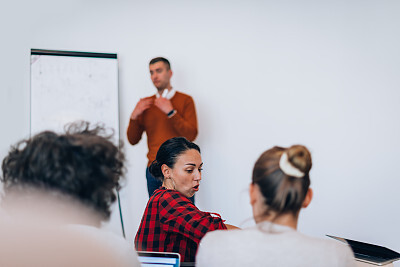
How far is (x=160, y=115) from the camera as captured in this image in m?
3.16

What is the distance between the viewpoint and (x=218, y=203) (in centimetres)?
353

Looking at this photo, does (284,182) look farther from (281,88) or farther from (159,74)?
(281,88)

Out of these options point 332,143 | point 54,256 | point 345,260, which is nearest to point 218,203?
point 332,143

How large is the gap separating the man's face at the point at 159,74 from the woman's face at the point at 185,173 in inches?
50.2

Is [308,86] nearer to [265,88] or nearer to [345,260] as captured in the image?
[265,88]

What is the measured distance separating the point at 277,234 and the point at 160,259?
Answer: 304mm

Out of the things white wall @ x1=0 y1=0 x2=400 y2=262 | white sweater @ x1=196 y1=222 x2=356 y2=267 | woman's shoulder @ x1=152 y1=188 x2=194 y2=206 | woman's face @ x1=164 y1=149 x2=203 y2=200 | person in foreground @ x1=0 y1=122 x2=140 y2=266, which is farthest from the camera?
white wall @ x1=0 y1=0 x2=400 y2=262

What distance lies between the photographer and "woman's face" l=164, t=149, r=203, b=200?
1962 mm

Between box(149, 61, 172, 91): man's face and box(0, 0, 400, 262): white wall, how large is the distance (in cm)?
28

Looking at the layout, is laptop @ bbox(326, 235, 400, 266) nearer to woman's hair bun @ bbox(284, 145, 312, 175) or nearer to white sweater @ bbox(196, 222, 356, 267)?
white sweater @ bbox(196, 222, 356, 267)

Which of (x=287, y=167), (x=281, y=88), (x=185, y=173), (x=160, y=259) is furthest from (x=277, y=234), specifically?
(x=281, y=88)

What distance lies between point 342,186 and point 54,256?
3166 millimetres

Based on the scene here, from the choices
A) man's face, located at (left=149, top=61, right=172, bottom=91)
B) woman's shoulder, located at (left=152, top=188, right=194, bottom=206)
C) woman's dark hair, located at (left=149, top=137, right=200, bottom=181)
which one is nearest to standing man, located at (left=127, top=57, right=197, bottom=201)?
man's face, located at (left=149, top=61, right=172, bottom=91)

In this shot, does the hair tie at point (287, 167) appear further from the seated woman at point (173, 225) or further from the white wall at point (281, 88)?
the white wall at point (281, 88)
